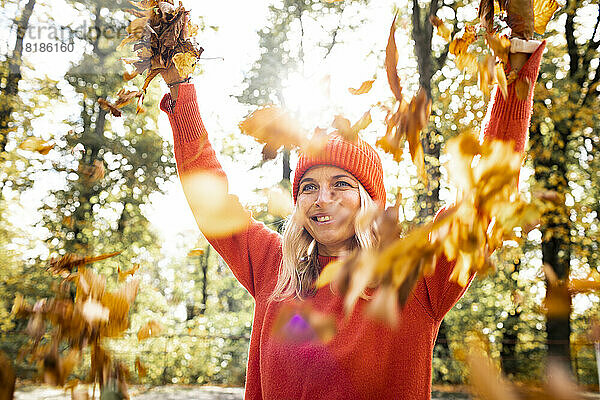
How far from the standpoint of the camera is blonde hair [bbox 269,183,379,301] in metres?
1.80

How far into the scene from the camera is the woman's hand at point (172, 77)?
1.44 meters

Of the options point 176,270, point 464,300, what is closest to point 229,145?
point 464,300

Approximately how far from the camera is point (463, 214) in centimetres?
66

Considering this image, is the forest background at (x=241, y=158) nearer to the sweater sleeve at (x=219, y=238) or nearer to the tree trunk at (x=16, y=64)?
the tree trunk at (x=16, y=64)

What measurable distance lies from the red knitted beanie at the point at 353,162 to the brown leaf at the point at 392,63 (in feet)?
2.48

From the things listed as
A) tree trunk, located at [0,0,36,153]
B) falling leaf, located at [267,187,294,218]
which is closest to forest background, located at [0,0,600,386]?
tree trunk, located at [0,0,36,153]

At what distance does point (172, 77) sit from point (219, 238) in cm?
67

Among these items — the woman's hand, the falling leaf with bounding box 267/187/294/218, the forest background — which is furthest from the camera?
the forest background

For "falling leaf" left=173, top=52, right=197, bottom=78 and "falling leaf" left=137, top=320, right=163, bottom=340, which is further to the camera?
"falling leaf" left=137, top=320, right=163, bottom=340

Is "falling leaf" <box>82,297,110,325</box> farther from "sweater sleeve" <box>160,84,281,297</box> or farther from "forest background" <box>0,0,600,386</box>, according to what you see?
"forest background" <box>0,0,600,386</box>

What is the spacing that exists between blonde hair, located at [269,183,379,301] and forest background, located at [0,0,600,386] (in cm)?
544

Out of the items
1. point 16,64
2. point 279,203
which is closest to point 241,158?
point 16,64

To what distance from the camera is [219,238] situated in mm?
1829

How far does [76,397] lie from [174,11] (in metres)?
1.01
